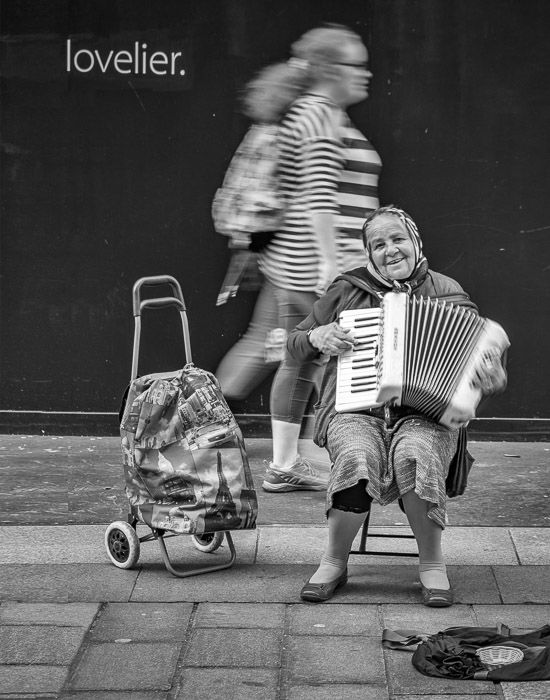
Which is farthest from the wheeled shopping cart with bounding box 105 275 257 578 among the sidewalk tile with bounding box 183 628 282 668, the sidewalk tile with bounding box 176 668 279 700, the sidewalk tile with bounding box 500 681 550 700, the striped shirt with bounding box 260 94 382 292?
the striped shirt with bounding box 260 94 382 292

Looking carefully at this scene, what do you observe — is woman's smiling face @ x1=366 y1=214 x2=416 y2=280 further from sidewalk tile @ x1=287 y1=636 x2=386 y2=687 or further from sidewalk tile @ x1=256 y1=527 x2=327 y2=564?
sidewalk tile @ x1=287 y1=636 x2=386 y2=687

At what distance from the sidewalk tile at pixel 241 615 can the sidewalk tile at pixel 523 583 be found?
0.84 meters

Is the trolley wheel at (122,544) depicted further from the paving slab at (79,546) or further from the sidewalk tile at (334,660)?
the sidewalk tile at (334,660)

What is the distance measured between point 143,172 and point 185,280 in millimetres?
654

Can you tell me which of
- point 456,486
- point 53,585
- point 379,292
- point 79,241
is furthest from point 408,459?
point 79,241

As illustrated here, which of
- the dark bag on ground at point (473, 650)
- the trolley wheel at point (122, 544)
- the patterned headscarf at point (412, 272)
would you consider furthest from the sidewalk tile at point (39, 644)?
the patterned headscarf at point (412, 272)

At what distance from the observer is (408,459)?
4.50 meters

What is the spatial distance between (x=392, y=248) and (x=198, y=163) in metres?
2.52

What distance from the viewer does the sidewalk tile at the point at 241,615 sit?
4.29 meters

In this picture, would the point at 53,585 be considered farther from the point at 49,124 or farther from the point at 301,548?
the point at 49,124

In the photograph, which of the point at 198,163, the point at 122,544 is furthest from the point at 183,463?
the point at 198,163

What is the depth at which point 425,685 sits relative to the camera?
376 cm

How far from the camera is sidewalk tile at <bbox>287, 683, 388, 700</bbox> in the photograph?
12.1ft

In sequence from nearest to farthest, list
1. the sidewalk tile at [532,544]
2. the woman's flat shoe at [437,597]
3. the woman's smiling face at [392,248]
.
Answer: the woman's flat shoe at [437,597] → the woman's smiling face at [392,248] → the sidewalk tile at [532,544]
